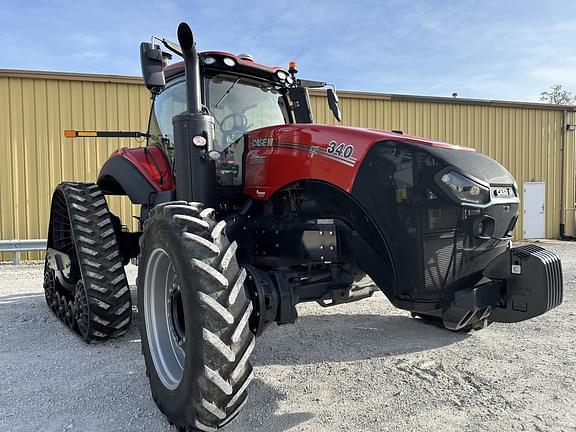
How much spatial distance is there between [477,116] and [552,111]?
270 cm

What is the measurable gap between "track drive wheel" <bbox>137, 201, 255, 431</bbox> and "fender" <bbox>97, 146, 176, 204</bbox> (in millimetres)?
1305

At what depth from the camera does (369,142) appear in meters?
2.94

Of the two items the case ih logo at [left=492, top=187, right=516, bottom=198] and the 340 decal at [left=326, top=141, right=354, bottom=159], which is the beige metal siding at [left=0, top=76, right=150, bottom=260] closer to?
the 340 decal at [left=326, top=141, right=354, bottom=159]

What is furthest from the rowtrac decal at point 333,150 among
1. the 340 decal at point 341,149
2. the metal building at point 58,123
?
the metal building at point 58,123

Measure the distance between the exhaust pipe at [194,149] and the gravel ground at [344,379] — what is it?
4.69 feet

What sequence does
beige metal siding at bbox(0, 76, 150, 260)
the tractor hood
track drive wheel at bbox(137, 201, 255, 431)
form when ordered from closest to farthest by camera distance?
track drive wheel at bbox(137, 201, 255, 431), the tractor hood, beige metal siding at bbox(0, 76, 150, 260)

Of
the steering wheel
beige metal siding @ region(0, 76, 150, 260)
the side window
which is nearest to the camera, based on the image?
the steering wheel

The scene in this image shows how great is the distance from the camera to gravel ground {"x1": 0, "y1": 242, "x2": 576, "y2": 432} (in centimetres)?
275

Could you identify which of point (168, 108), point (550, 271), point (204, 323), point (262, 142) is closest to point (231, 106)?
point (262, 142)

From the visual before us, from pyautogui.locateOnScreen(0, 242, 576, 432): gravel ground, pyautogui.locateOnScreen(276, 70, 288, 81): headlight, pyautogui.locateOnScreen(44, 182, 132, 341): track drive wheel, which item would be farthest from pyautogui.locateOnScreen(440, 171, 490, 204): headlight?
pyautogui.locateOnScreen(44, 182, 132, 341): track drive wheel

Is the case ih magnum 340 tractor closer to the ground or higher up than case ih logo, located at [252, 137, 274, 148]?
closer to the ground

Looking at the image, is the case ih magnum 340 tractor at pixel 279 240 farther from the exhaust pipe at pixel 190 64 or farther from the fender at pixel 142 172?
the fender at pixel 142 172

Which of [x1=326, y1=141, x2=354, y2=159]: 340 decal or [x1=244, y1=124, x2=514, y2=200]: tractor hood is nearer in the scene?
[x1=244, y1=124, x2=514, y2=200]: tractor hood

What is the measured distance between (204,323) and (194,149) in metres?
1.43
